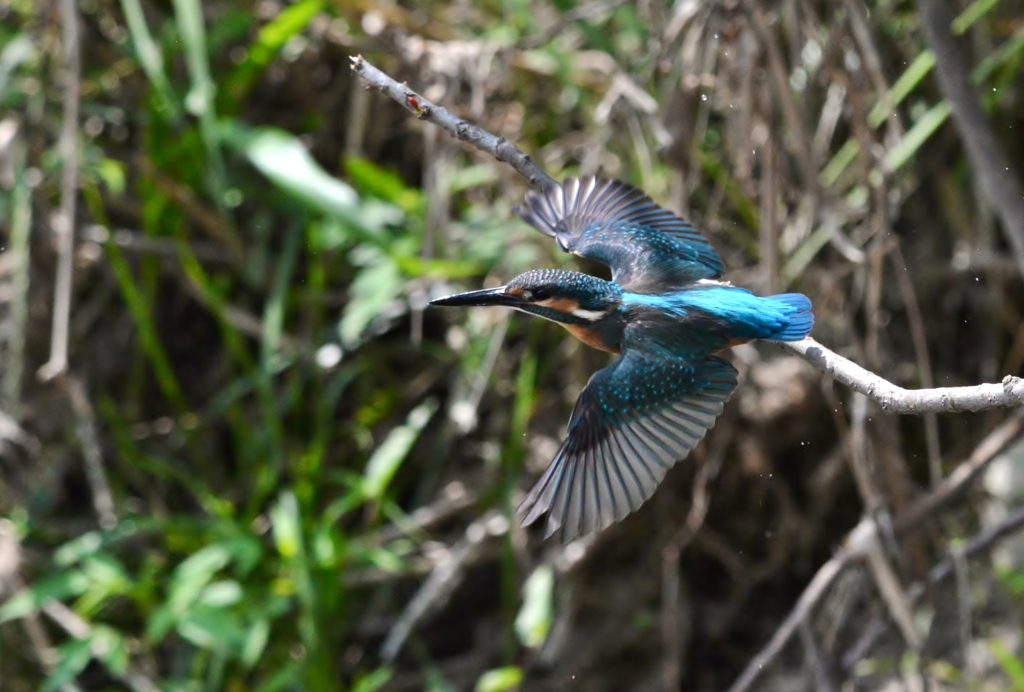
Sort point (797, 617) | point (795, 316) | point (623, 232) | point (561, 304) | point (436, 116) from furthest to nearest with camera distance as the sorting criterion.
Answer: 1. point (797, 617)
2. point (623, 232)
3. point (561, 304)
4. point (795, 316)
5. point (436, 116)

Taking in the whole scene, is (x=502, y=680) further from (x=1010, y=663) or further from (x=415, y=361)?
(x=1010, y=663)

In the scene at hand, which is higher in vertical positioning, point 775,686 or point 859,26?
point 859,26

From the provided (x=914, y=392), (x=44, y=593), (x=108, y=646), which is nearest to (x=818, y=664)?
(x=914, y=392)

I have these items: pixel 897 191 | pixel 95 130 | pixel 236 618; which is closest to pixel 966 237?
pixel 897 191

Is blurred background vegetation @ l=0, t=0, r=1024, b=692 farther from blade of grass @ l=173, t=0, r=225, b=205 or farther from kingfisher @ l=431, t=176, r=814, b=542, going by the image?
kingfisher @ l=431, t=176, r=814, b=542

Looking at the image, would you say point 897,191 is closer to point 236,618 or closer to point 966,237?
point 966,237

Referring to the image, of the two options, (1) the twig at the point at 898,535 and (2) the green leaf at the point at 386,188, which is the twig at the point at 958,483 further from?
(2) the green leaf at the point at 386,188

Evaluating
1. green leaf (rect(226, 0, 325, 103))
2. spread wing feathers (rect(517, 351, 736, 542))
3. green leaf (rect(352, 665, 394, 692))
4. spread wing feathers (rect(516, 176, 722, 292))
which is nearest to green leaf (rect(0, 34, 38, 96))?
green leaf (rect(226, 0, 325, 103))
